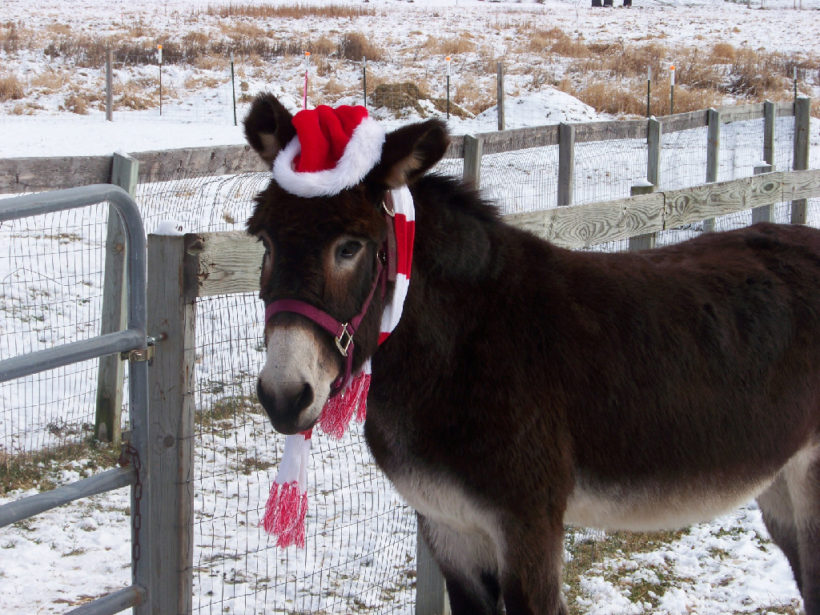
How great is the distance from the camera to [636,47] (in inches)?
1368

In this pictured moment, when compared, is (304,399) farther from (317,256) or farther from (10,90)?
(10,90)

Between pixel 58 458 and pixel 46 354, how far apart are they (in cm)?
372

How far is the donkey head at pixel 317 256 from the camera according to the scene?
88.5 inches

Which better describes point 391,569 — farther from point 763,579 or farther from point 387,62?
point 387,62

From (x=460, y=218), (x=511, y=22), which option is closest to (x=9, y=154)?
(x=460, y=218)

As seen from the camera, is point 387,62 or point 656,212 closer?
point 656,212

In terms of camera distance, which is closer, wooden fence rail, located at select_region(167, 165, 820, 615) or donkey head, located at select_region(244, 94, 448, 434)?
donkey head, located at select_region(244, 94, 448, 434)

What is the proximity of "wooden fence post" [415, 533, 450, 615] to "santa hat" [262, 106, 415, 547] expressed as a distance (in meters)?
1.41

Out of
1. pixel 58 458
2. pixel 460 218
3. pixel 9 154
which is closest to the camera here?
pixel 460 218

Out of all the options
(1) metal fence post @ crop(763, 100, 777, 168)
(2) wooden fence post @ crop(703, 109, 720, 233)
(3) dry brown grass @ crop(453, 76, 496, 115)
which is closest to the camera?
(2) wooden fence post @ crop(703, 109, 720, 233)

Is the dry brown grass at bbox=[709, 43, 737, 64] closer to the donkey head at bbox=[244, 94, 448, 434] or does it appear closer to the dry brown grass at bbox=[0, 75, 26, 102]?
the dry brown grass at bbox=[0, 75, 26, 102]

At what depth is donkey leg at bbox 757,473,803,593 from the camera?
362 cm

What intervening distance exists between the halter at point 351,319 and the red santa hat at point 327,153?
163 mm

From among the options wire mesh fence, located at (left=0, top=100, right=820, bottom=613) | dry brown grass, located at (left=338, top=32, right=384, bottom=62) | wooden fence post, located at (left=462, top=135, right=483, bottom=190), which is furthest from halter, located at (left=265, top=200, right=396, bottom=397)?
dry brown grass, located at (left=338, top=32, right=384, bottom=62)
